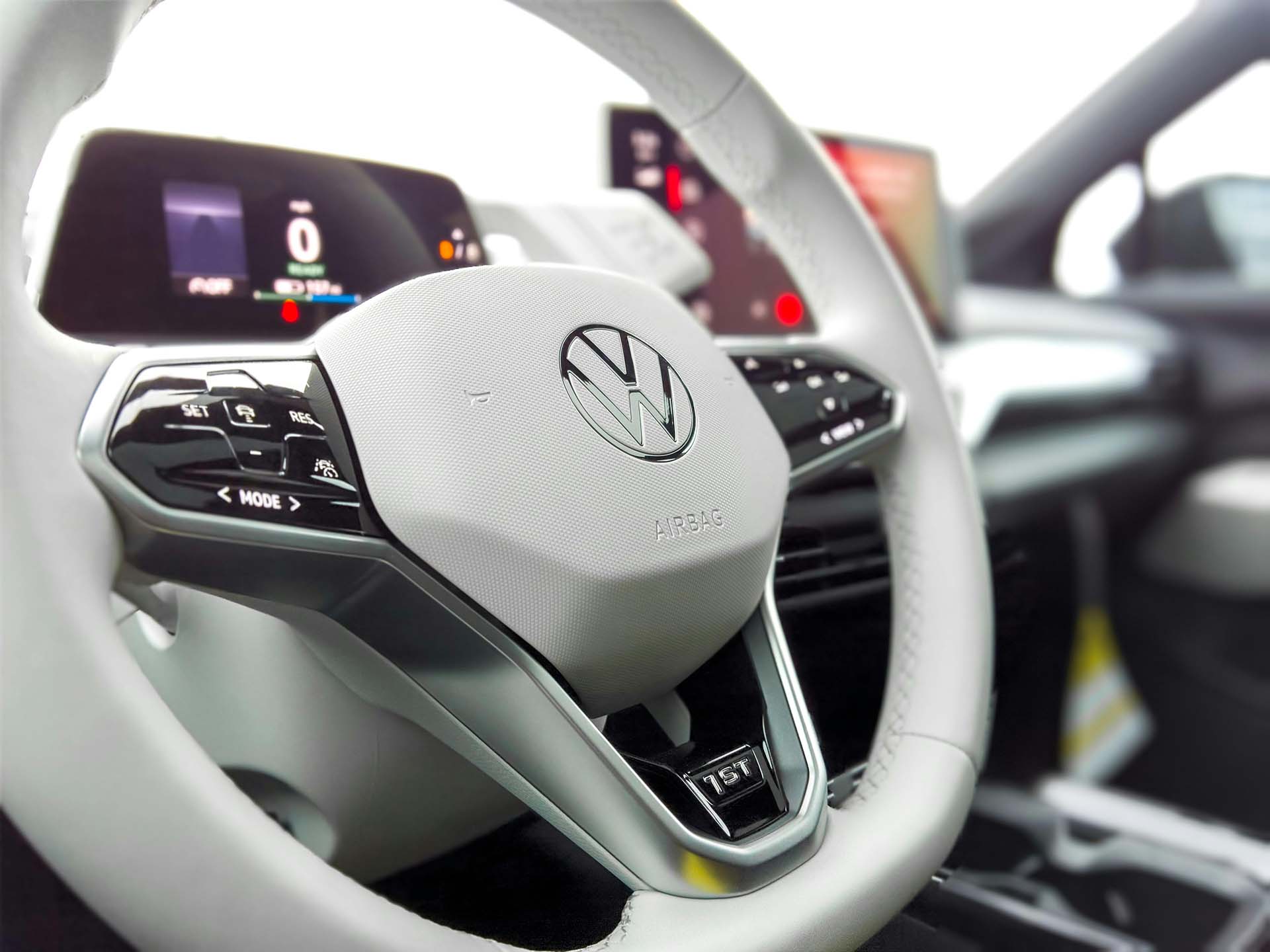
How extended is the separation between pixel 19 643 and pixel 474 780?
243 millimetres

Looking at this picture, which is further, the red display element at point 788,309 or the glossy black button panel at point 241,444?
the red display element at point 788,309

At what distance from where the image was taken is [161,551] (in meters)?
0.40

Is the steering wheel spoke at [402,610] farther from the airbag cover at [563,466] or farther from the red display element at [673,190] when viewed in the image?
the red display element at [673,190]

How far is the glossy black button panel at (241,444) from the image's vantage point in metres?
0.39

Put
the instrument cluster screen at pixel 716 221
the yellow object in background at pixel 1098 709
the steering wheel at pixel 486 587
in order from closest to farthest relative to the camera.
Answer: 1. the steering wheel at pixel 486 587
2. the instrument cluster screen at pixel 716 221
3. the yellow object in background at pixel 1098 709

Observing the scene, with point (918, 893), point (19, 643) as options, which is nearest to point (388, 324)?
point (19, 643)

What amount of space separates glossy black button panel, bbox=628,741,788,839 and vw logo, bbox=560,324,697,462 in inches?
5.0

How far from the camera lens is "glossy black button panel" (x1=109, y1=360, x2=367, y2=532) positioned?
0.39 m

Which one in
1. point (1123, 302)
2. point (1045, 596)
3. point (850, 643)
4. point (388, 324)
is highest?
point (388, 324)

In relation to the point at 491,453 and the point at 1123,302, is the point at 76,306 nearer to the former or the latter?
the point at 491,453

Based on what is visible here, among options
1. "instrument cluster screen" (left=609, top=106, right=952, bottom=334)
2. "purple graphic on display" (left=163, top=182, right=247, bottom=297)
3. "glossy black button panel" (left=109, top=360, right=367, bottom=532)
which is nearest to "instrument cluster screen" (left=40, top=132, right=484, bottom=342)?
"purple graphic on display" (left=163, top=182, right=247, bottom=297)

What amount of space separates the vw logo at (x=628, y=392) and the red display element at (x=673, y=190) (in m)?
0.93

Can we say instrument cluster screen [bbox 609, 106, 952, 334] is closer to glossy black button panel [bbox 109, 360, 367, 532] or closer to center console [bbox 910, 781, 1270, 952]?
center console [bbox 910, 781, 1270, 952]

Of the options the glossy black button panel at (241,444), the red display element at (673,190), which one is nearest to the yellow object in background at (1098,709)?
the red display element at (673,190)
